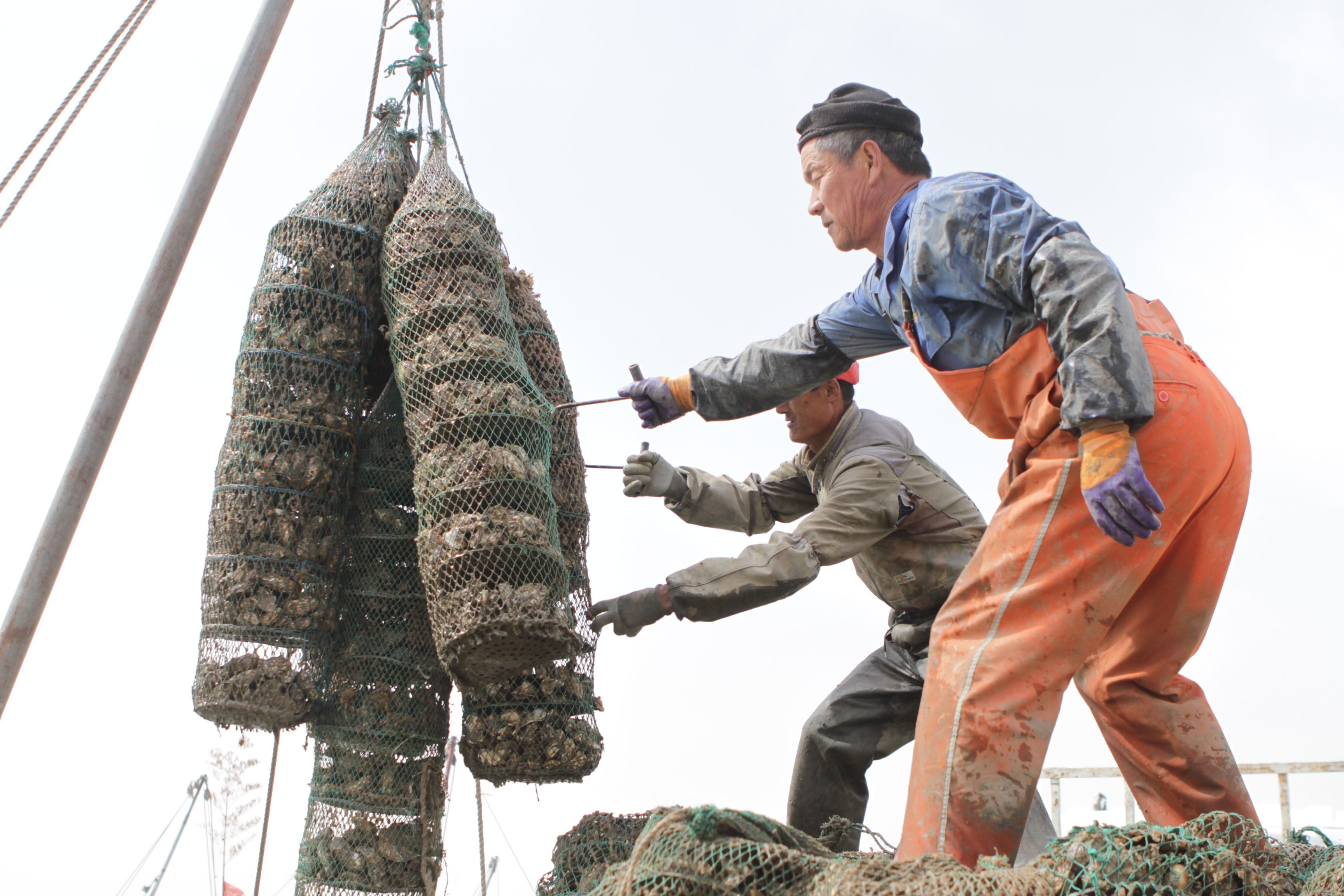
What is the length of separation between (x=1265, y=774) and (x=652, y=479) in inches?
288

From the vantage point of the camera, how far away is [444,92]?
568 centimetres

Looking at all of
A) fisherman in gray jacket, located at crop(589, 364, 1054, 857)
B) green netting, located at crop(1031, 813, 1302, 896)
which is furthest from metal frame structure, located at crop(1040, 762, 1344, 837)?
green netting, located at crop(1031, 813, 1302, 896)

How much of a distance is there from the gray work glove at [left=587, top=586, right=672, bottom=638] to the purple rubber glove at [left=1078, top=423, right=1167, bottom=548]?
2087mm

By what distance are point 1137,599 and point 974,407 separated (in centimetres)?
71

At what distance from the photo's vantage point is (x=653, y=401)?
4828mm

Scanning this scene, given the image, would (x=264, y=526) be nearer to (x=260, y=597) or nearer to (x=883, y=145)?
(x=260, y=597)

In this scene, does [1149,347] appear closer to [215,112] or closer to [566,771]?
[566,771]

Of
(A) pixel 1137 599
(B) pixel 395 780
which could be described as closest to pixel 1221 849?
(A) pixel 1137 599

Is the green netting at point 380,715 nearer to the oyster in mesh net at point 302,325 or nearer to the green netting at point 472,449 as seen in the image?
the oyster in mesh net at point 302,325

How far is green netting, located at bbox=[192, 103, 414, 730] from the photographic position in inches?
169

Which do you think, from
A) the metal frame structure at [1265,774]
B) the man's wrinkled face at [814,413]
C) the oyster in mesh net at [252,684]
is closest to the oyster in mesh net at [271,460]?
the oyster in mesh net at [252,684]

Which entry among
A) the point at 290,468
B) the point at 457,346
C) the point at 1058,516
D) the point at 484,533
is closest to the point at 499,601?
the point at 484,533

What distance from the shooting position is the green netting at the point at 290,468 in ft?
14.0

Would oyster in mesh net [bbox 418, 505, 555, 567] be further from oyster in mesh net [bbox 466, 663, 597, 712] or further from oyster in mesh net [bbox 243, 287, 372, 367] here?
oyster in mesh net [bbox 243, 287, 372, 367]
